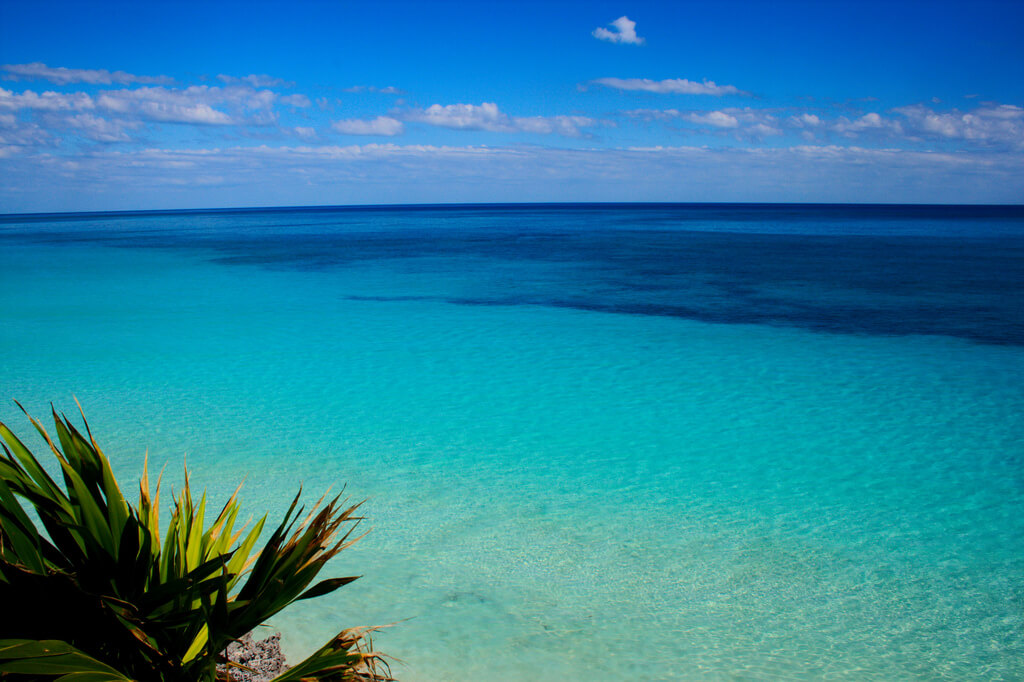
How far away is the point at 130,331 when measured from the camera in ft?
48.5

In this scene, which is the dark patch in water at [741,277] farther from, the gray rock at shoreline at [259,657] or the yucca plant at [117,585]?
the yucca plant at [117,585]

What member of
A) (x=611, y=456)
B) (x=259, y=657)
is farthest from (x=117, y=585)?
(x=611, y=456)

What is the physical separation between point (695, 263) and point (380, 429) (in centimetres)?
2244

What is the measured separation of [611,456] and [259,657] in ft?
14.8

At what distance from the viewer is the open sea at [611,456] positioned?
4562 millimetres

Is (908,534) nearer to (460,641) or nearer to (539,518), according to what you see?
(539,518)

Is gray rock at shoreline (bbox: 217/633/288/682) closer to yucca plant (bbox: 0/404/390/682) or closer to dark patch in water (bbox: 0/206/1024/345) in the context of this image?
yucca plant (bbox: 0/404/390/682)

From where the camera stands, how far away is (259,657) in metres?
3.97

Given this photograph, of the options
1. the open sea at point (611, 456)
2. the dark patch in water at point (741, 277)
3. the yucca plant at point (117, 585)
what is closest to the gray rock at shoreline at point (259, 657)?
the open sea at point (611, 456)

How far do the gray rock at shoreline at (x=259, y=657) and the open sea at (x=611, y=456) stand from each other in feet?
0.86

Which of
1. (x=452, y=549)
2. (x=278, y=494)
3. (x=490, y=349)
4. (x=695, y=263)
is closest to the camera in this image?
(x=452, y=549)

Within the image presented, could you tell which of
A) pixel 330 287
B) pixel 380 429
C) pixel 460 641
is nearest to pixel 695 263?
pixel 330 287

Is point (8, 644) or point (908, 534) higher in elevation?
point (8, 644)

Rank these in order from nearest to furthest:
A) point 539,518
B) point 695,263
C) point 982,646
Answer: point 982,646 → point 539,518 → point 695,263
